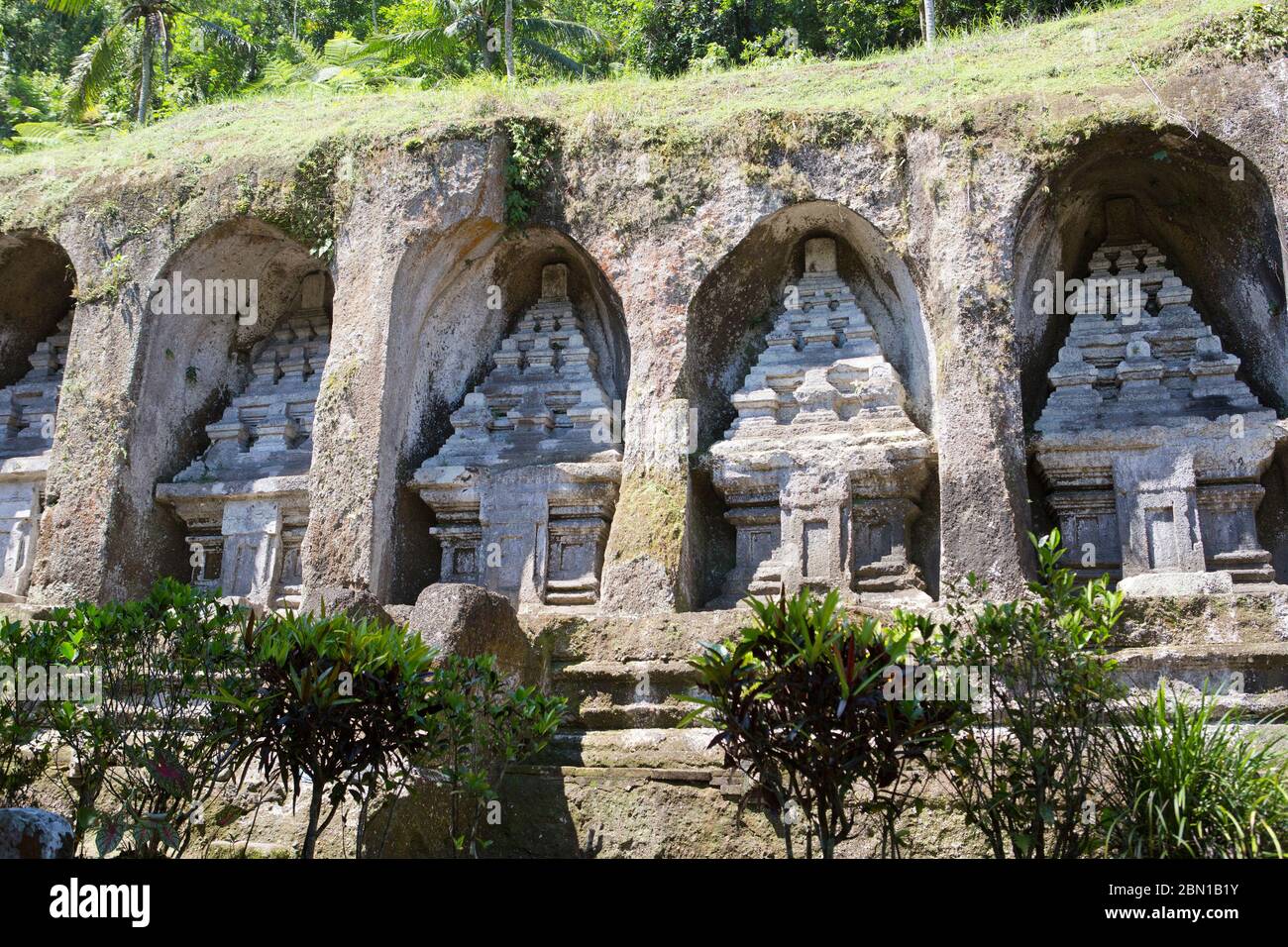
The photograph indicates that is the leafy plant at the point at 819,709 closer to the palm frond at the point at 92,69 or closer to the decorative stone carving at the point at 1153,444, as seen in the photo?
the decorative stone carving at the point at 1153,444

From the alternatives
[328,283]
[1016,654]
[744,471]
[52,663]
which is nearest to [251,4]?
[328,283]

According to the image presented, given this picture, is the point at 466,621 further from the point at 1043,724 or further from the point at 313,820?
the point at 1043,724

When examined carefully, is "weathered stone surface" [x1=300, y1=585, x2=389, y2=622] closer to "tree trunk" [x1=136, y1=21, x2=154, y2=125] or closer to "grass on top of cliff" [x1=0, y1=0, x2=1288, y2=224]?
"grass on top of cliff" [x1=0, y1=0, x2=1288, y2=224]

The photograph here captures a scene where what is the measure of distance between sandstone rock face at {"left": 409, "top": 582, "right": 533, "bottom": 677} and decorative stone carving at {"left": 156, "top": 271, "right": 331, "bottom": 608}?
5.46m

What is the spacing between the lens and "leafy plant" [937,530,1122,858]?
6.55m

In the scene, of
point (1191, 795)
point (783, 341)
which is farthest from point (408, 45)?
point (1191, 795)

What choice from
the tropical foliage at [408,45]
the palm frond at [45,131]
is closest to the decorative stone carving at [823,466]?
the tropical foliage at [408,45]

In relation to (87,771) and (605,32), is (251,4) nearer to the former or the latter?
(605,32)

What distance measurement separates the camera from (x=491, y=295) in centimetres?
1514

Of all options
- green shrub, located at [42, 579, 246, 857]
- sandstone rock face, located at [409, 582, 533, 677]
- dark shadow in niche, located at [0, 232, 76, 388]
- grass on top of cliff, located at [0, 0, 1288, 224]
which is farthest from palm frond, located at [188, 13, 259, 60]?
green shrub, located at [42, 579, 246, 857]

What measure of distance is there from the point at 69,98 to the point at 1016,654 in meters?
22.4

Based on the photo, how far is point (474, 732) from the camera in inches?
292

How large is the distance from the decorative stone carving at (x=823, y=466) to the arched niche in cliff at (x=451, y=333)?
1956mm
